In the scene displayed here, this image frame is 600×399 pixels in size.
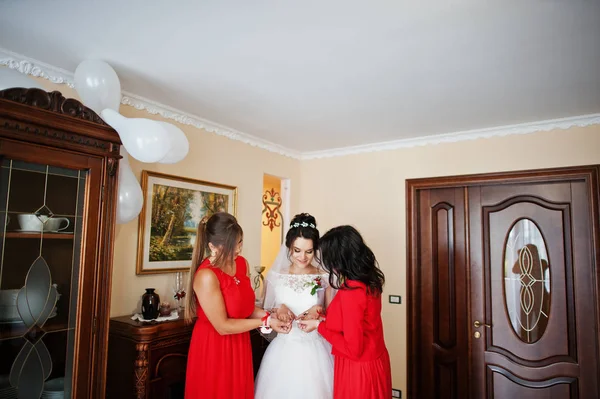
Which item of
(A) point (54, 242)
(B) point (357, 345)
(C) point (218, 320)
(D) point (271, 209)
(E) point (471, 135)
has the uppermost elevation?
(E) point (471, 135)

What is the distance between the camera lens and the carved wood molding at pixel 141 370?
224 centimetres

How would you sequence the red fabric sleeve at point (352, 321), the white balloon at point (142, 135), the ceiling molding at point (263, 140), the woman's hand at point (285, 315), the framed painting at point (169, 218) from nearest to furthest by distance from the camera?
the white balloon at point (142, 135)
the red fabric sleeve at point (352, 321)
the ceiling molding at point (263, 140)
the woman's hand at point (285, 315)
the framed painting at point (169, 218)

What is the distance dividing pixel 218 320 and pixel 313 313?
2.13ft

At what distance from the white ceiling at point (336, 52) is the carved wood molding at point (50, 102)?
36 centimetres

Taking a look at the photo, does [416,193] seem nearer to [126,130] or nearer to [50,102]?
[126,130]

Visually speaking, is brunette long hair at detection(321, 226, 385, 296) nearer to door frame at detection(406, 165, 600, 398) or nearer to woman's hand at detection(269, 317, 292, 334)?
woman's hand at detection(269, 317, 292, 334)

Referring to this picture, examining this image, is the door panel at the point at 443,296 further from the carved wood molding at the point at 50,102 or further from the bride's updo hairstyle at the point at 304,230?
the carved wood molding at the point at 50,102

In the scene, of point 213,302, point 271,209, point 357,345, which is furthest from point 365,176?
point 213,302

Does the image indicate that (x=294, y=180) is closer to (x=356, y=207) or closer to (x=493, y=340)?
(x=356, y=207)

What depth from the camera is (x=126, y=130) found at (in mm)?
2004

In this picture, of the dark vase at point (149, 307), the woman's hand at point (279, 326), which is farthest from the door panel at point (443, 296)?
the dark vase at point (149, 307)

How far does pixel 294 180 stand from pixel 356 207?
30.0 inches

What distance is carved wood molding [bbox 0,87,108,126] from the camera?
163 centimetres

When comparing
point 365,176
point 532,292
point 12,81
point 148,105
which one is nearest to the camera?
point 12,81
